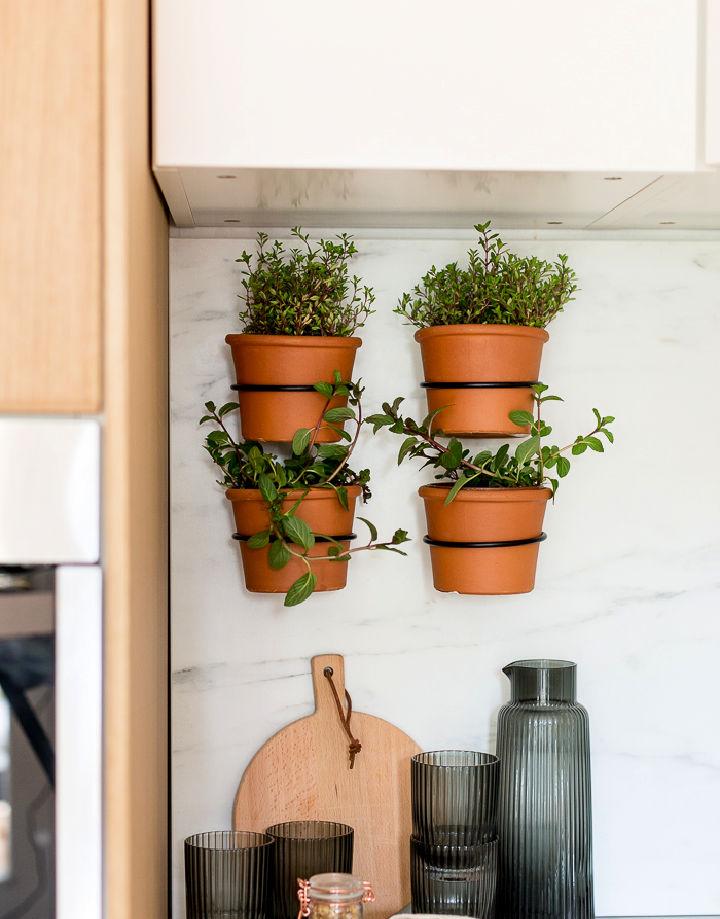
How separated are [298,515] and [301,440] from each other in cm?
10

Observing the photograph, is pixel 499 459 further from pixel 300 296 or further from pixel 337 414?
pixel 300 296

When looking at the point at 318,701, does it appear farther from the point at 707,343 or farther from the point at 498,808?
the point at 707,343

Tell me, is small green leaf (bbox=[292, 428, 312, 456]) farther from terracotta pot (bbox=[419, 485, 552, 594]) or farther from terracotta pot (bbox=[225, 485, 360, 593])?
terracotta pot (bbox=[419, 485, 552, 594])

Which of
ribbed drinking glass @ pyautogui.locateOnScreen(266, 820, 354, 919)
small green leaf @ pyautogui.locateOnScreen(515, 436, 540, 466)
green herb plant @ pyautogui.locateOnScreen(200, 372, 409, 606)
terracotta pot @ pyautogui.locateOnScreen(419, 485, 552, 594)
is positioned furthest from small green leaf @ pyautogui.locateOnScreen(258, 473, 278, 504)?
ribbed drinking glass @ pyautogui.locateOnScreen(266, 820, 354, 919)

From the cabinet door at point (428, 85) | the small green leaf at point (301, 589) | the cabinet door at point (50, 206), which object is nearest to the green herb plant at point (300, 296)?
the cabinet door at point (428, 85)

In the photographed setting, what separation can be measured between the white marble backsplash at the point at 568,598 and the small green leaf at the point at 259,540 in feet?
0.58

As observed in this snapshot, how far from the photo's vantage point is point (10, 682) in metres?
0.90

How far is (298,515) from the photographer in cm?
134

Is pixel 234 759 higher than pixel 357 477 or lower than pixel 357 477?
lower

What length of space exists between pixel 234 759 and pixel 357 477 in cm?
43

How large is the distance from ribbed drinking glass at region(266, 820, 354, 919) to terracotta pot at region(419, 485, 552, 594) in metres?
0.35

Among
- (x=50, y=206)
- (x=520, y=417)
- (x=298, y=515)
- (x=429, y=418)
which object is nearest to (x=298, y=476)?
(x=298, y=515)

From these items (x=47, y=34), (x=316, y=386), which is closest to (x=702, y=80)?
(x=316, y=386)

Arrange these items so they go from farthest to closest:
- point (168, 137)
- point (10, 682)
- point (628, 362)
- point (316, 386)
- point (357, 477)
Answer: point (628, 362)
point (357, 477)
point (316, 386)
point (168, 137)
point (10, 682)
